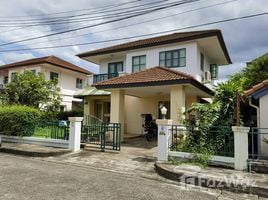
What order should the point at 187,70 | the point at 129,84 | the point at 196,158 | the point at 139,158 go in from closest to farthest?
the point at 196,158 < the point at 139,158 < the point at 129,84 < the point at 187,70

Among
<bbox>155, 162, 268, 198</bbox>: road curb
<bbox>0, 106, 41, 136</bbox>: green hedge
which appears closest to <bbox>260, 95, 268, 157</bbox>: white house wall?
<bbox>155, 162, 268, 198</bbox>: road curb

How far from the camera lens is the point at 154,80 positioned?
1238 cm

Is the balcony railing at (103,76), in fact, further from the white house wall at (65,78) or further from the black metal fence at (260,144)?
the black metal fence at (260,144)

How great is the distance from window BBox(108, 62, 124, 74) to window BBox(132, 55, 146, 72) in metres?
1.94

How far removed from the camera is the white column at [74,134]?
11031 millimetres

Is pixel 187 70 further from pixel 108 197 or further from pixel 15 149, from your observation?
pixel 108 197

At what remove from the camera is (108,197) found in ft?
18.1

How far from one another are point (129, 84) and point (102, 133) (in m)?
3.22

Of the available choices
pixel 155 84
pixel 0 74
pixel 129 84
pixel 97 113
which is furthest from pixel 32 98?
pixel 0 74

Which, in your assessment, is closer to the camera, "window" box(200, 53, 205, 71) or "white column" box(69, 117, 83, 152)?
"white column" box(69, 117, 83, 152)

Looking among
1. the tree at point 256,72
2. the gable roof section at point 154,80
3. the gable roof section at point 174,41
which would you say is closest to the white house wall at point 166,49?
the gable roof section at point 174,41

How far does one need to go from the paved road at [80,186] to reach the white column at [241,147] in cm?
202

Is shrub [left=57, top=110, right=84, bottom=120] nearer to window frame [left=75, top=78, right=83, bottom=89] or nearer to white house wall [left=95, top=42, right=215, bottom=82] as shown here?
white house wall [left=95, top=42, right=215, bottom=82]

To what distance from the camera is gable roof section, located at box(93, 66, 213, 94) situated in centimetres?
1194
